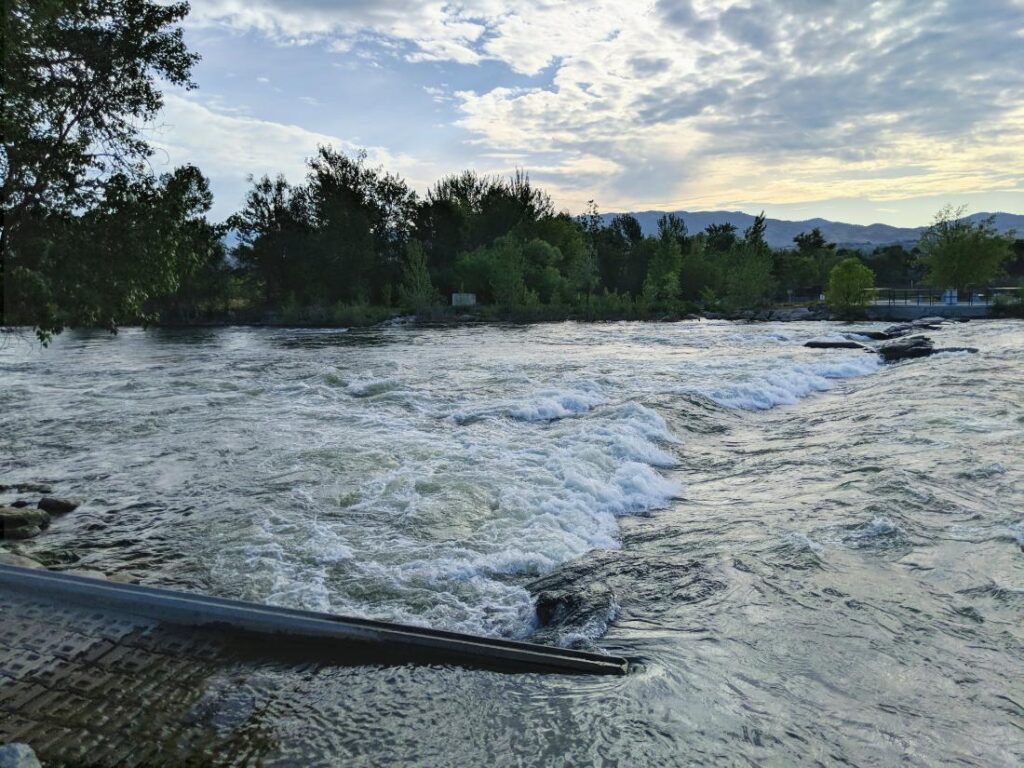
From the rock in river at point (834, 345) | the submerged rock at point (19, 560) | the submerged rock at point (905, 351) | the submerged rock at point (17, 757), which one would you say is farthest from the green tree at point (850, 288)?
the submerged rock at point (17, 757)

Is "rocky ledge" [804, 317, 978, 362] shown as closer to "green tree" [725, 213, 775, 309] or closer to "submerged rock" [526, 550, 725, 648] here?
"green tree" [725, 213, 775, 309]

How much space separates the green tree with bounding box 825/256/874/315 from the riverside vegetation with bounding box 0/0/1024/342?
0.33 feet

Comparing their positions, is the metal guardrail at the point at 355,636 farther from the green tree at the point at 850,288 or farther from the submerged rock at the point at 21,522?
the green tree at the point at 850,288

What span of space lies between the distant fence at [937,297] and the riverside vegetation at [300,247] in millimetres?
1206

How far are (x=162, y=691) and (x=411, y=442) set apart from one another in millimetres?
7096

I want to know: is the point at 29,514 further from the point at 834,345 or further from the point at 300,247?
the point at 300,247

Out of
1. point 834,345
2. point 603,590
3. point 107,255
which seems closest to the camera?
point 603,590

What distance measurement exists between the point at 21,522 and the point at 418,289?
43.6m

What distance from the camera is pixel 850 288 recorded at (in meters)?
41.2

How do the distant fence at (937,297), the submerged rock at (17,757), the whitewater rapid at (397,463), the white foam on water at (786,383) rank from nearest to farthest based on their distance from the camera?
the submerged rock at (17,757)
the whitewater rapid at (397,463)
the white foam on water at (786,383)
the distant fence at (937,297)

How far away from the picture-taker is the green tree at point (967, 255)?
43.7m

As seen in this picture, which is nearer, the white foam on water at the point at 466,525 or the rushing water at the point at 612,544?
the rushing water at the point at 612,544

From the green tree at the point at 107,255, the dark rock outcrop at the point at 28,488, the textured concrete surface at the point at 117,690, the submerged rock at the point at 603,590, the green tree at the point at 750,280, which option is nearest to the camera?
the textured concrete surface at the point at 117,690

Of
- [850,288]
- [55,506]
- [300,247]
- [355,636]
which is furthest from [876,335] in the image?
[300,247]
